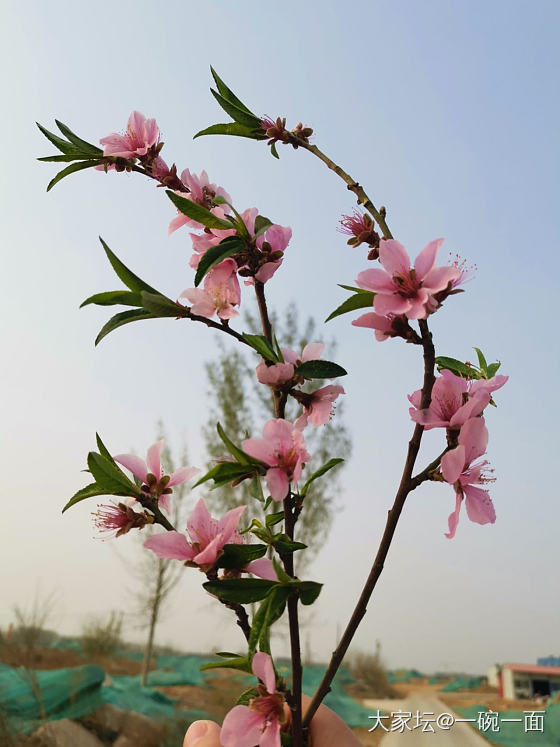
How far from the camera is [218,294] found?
0.84 m

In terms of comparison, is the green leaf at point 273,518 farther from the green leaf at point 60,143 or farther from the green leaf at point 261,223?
the green leaf at point 60,143

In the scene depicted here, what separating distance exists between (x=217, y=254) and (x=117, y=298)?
14 centimetres

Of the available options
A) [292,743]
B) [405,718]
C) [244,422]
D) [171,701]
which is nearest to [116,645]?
[171,701]

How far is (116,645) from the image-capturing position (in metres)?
5.98

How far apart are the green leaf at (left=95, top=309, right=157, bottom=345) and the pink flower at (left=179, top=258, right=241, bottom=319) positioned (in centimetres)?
5

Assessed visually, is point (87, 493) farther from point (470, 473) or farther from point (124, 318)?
point (470, 473)

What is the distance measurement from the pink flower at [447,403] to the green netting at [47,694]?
414 centimetres

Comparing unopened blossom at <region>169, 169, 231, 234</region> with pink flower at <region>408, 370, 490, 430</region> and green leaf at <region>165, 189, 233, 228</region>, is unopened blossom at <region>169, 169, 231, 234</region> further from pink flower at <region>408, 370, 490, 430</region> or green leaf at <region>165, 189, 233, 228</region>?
pink flower at <region>408, 370, 490, 430</region>

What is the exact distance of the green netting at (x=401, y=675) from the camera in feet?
25.9

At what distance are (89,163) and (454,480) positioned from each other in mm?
677

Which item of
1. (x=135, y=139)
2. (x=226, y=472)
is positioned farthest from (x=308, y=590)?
(x=135, y=139)

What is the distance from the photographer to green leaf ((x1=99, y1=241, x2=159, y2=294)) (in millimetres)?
785

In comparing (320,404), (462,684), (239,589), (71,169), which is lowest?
(462,684)

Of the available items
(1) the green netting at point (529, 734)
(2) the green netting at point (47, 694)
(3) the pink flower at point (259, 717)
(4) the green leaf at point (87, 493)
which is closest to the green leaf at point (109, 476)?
(4) the green leaf at point (87, 493)
